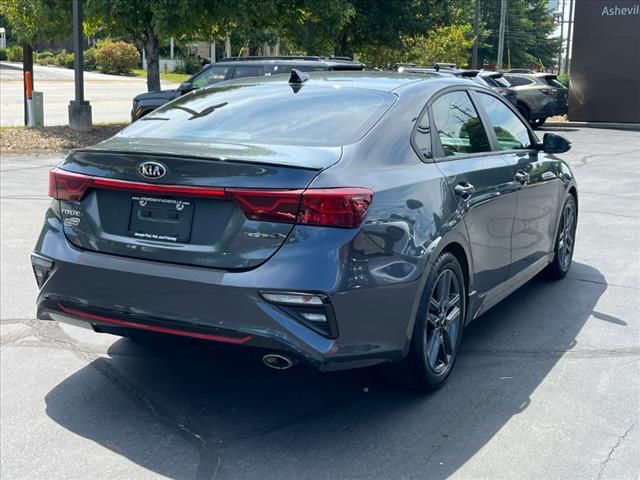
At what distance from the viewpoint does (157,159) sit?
3869 mm

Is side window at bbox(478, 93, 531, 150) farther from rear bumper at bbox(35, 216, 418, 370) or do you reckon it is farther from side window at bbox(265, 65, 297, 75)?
side window at bbox(265, 65, 297, 75)

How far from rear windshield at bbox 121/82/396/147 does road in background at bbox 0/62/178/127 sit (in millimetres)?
17073

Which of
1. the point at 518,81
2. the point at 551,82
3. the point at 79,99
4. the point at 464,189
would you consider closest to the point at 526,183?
the point at 464,189

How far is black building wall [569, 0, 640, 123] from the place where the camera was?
1048 inches

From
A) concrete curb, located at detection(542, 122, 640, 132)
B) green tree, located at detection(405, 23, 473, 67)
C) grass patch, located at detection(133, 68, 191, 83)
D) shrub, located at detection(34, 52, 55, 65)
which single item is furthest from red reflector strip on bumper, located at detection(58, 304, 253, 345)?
shrub, located at detection(34, 52, 55, 65)

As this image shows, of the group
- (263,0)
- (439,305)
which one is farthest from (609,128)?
(439,305)

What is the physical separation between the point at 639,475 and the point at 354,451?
4.18 feet

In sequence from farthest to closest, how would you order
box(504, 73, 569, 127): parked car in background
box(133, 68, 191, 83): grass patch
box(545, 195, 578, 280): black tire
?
box(133, 68, 191, 83): grass patch, box(504, 73, 569, 127): parked car in background, box(545, 195, 578, 280): black tire

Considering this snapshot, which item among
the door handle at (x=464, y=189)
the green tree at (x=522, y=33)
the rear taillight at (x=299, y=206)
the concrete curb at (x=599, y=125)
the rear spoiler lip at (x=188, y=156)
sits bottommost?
the concrete curb at (x=599, y=125)

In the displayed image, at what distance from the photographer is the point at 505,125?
5773 millimetres

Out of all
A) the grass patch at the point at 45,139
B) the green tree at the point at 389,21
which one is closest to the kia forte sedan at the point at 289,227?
the grass patch at the point at 45,139

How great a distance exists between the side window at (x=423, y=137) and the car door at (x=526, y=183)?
947 millimetres

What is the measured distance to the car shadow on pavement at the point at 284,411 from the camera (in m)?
3.68

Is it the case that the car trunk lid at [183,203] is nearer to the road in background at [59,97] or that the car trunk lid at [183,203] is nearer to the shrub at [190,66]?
the road in background at [59,97]
